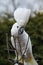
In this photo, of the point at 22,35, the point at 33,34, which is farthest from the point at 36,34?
the point at 22,35

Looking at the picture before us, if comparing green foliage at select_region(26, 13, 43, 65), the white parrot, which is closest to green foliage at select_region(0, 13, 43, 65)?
green foliage at select_region(26, 13, 43, 65)

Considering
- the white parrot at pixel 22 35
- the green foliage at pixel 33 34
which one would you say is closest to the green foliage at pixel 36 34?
the green foliage at pixel 33 34

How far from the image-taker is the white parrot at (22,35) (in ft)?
4.83

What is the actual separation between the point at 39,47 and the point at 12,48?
863 mm

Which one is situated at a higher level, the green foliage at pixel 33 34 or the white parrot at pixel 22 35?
the white parrot at pixel 22 35

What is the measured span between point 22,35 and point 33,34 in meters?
1.01

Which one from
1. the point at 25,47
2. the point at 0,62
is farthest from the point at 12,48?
the point at 0,62

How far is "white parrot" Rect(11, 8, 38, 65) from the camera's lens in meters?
1.47

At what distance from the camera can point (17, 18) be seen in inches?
58.2

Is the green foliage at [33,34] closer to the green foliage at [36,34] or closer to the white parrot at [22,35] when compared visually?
the green foliage at [36,34]

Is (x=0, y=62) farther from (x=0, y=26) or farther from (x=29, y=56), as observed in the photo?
(x=29, y=56)

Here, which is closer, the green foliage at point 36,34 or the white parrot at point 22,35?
the white parrot at point 22,35

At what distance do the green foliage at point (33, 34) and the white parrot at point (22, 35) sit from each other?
78cm

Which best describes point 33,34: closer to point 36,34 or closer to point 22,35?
point 36,34
